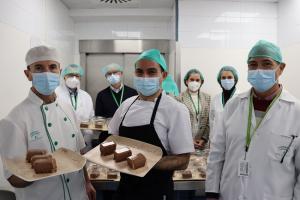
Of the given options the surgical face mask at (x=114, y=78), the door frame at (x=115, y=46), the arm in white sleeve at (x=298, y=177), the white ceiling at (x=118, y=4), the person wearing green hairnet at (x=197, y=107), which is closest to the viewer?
the arm in white sleeve at (x=298, y=177)

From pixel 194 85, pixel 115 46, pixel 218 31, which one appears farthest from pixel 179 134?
pixel 115 46

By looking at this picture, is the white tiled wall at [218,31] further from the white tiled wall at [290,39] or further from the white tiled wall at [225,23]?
the white tiled wall at [290,39]

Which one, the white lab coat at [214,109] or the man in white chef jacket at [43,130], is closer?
the man in white chef jacket at [43,130]

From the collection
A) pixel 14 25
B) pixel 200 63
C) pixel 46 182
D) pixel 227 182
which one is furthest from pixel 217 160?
pixel 200 63

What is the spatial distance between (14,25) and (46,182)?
1745mm

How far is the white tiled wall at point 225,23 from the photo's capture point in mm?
4012

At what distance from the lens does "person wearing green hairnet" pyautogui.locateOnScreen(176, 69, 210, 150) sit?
3121mm

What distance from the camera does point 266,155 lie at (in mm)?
1356

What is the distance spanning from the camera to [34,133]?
1438 mm

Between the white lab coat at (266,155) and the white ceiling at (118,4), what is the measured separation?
9.92 feet

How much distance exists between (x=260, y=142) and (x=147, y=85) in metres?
0.65

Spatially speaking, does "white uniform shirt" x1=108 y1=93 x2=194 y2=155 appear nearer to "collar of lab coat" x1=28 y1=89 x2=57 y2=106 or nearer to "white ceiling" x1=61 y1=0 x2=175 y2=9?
"collar of lab coat" x1=28 y1=89 x2=57 y2=106

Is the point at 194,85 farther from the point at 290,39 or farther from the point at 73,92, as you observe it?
the point at 290,39

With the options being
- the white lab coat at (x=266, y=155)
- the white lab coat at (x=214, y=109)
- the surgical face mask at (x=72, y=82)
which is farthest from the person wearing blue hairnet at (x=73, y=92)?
the white lab coat at (x=266, y=155)
